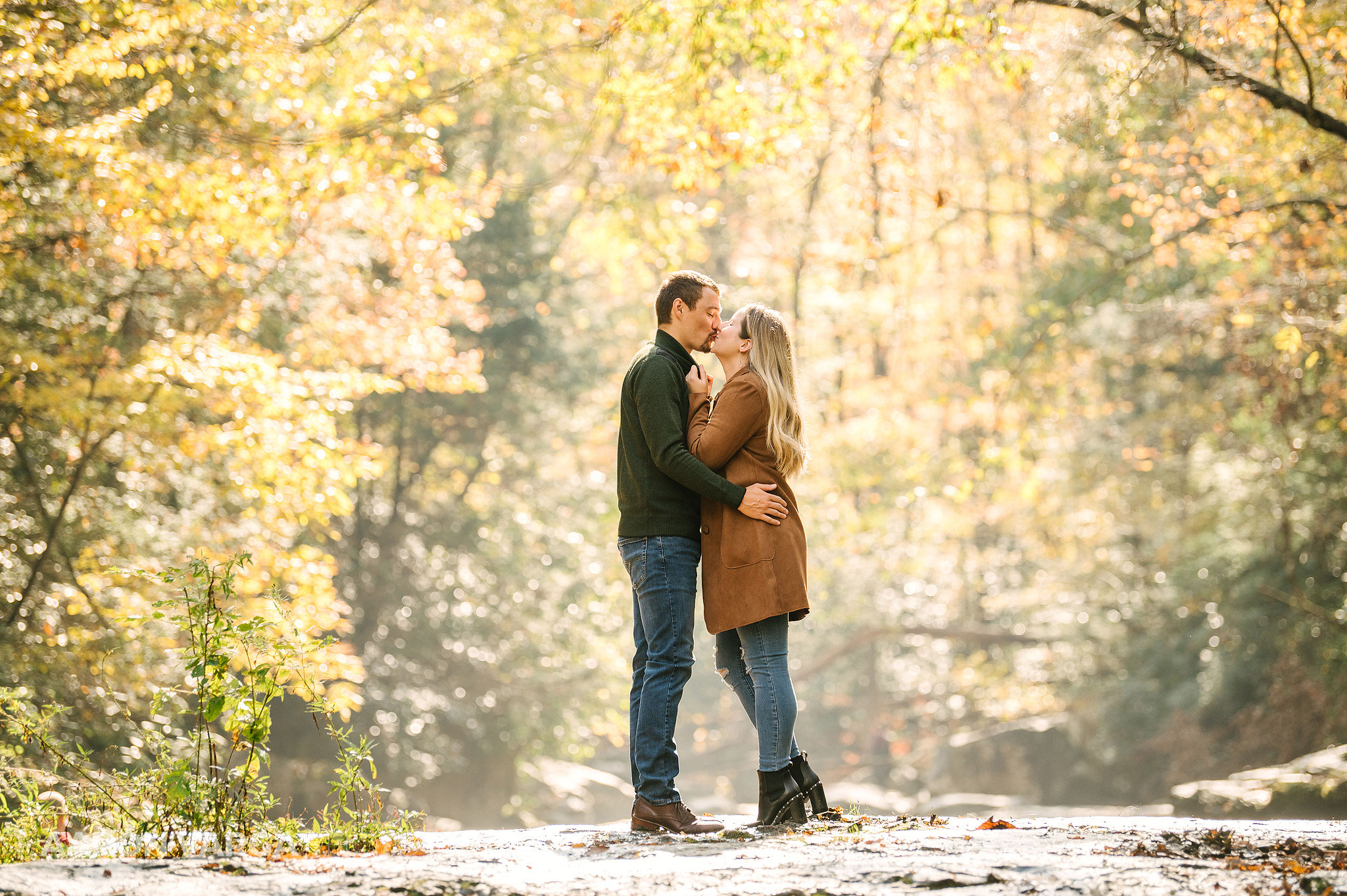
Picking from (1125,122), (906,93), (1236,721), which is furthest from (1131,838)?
(1236,721)

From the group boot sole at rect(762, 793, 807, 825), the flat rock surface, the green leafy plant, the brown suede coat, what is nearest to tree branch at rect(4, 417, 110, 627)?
the green leafy plant

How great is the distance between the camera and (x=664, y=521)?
13.9 ft

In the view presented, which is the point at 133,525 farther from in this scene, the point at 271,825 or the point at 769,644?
the point at 769,644

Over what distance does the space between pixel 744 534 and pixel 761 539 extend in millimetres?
70

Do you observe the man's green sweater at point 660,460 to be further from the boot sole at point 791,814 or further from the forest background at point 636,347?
the forest background at point 636,347

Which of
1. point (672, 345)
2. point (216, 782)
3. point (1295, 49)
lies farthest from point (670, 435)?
point (1295, 49)

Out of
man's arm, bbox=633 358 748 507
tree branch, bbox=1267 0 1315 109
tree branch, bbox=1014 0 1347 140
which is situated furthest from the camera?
tree branch, bbox=1014 0 1347 140

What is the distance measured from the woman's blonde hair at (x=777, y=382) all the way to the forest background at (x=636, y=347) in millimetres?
2416

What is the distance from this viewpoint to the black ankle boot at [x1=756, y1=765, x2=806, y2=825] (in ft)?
13.9

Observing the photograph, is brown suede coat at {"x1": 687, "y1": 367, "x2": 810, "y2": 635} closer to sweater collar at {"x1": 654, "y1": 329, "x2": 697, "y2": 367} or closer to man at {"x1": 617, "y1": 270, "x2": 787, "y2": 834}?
man at {"x1": 617, "y1": 270, "x2": 787, "y2": 834}

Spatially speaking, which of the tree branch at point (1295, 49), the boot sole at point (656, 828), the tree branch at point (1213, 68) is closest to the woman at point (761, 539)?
the boot sole at point (656, 828)

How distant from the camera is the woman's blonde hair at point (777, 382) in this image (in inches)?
169

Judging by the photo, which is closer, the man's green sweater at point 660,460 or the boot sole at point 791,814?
the man's green sweater at point 660,460

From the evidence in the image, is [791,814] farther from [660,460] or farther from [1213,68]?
[1213,68]
